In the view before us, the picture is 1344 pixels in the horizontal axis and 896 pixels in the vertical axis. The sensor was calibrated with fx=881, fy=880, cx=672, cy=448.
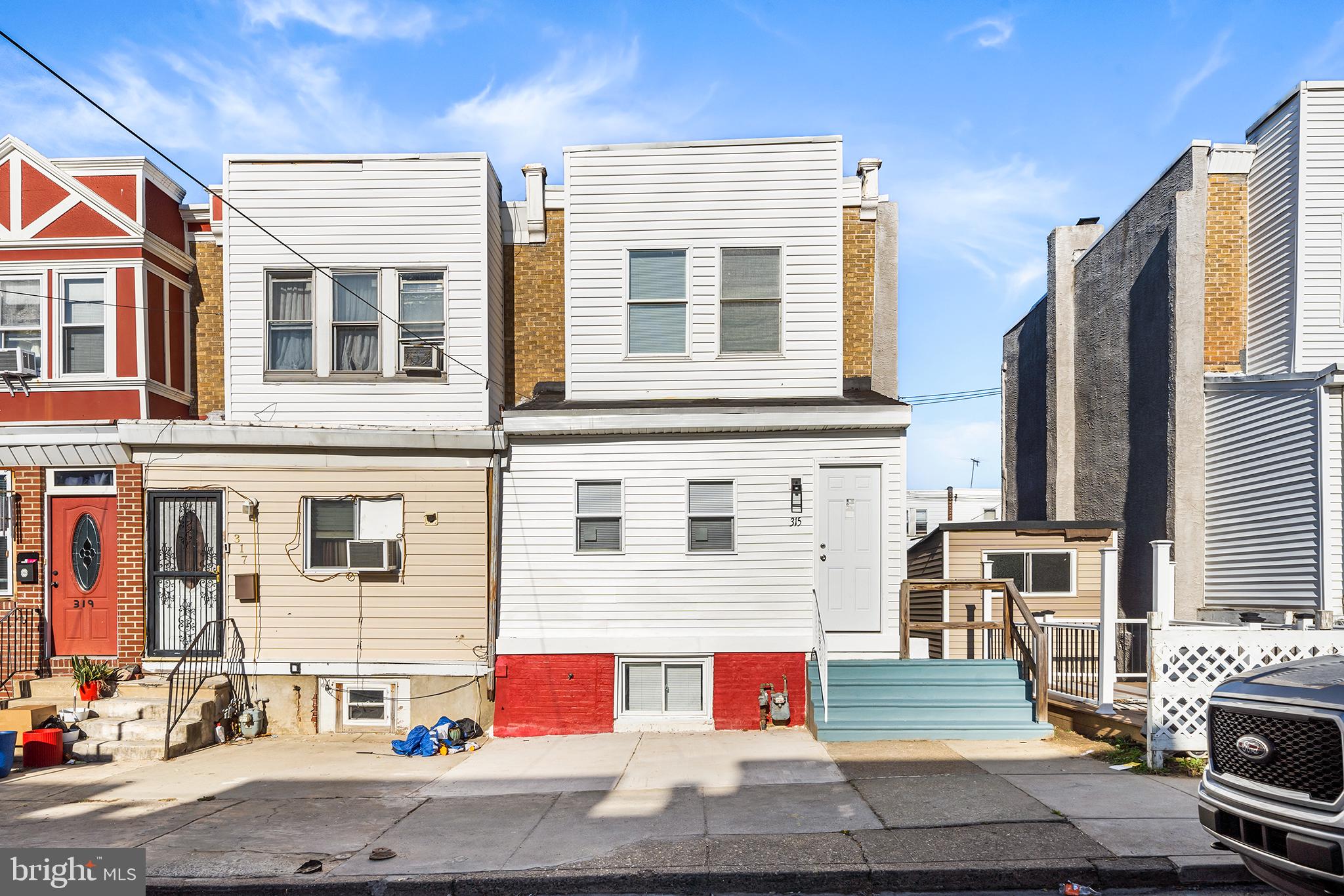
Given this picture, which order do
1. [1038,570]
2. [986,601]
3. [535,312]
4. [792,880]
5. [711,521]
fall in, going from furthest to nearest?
[1038,570] < [986,601] < [535,312] < [711,521] < [792,880]

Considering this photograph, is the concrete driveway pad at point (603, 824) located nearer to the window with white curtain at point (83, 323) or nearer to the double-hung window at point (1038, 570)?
the double-hung window at point (1038, 570)

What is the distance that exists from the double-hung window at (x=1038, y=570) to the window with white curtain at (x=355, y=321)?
10154 mm

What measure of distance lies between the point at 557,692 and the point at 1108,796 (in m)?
6.44

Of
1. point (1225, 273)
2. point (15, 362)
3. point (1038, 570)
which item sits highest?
point (1225, 273)

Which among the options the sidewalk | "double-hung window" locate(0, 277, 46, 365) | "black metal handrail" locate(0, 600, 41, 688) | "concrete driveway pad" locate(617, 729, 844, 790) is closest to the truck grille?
the sidewalk

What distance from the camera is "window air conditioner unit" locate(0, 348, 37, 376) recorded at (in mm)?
11914

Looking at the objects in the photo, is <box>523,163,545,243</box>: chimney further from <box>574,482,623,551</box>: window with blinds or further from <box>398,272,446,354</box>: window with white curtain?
<box>574,482,623,551</box>: window with blinds

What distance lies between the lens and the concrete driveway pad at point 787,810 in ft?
23.0

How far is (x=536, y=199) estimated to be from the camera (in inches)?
509

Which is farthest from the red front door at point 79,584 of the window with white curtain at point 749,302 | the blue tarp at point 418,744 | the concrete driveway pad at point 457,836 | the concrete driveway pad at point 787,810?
the concrete driveway pad at point 787,810

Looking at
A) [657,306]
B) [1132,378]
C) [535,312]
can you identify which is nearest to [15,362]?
[535,312]

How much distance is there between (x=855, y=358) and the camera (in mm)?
12430

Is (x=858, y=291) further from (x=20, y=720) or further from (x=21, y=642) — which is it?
(x=21, y=642)

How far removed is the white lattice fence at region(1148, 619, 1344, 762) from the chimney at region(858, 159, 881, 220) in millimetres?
6670
